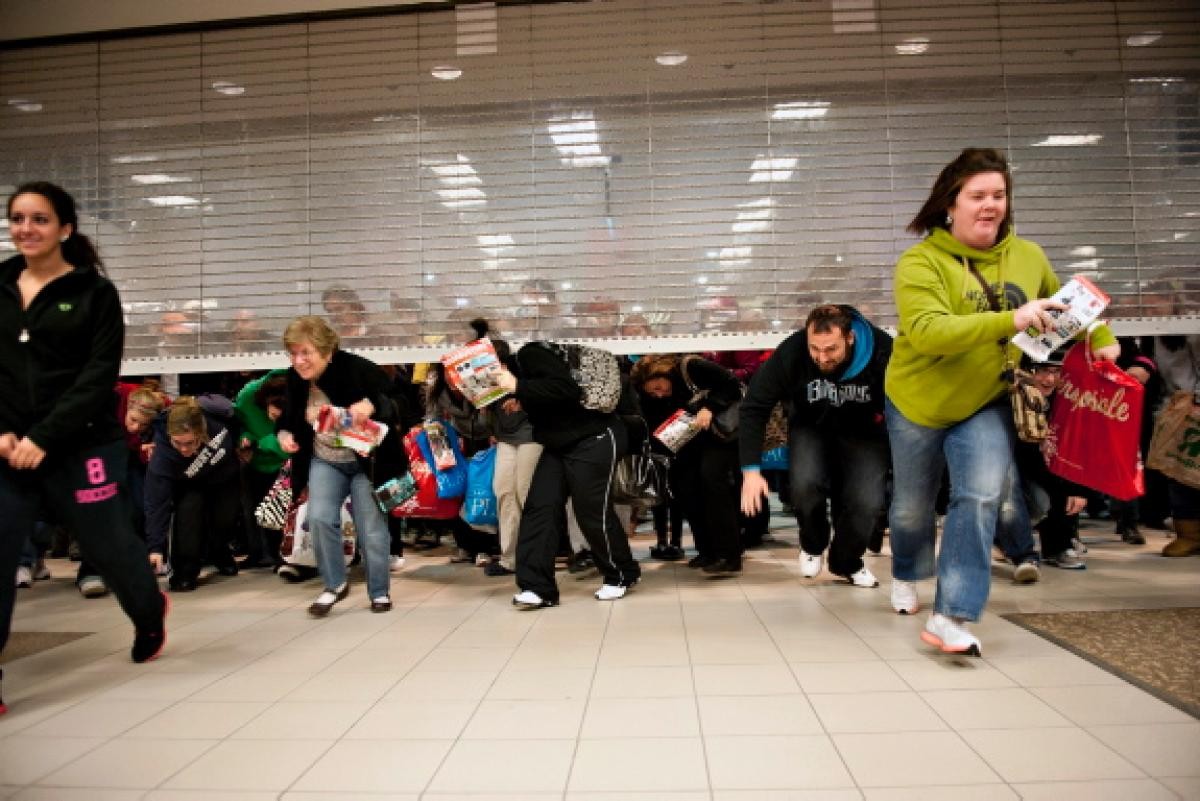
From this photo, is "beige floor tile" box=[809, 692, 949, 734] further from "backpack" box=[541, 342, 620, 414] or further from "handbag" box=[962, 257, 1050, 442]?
"backpack" box=[541, 342, 620, 414]

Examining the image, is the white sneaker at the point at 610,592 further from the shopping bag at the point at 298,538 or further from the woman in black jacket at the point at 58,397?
the woman in black jacket at the point at 58,397

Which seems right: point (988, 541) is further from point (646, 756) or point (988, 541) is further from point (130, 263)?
A: point (130, 263)

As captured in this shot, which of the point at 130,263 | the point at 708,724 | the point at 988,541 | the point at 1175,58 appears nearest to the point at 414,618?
the point at 708,724

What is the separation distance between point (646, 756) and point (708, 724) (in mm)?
273

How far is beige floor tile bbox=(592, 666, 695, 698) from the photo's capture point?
2500 mm

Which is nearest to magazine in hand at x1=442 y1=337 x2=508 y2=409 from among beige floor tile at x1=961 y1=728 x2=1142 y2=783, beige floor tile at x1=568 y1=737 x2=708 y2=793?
beige floor tile at x1=568 y1=737 x2=708 y2=793

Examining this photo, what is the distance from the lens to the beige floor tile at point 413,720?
2.22 metres

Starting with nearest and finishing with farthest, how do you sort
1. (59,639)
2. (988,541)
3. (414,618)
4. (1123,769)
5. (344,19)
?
(1123,769) < (988,541) < (59,639) < (414,618) < (344,19)

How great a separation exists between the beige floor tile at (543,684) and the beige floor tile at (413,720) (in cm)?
14

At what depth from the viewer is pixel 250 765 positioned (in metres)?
2.05

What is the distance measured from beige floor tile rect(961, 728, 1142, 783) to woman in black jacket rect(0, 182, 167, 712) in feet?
8.81

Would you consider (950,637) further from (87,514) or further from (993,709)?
(87,514)

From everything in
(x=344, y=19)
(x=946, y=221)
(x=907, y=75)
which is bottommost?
(x=946, y=221)

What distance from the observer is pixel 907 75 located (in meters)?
4.71
